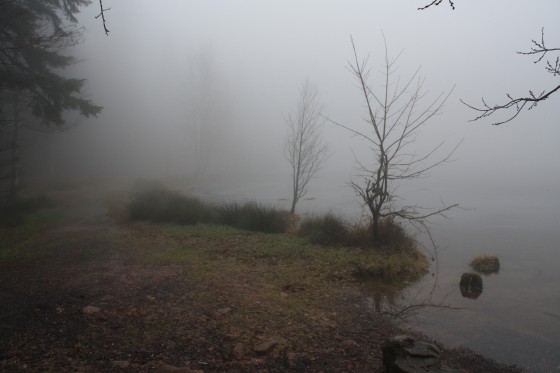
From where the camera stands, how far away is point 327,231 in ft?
33.7

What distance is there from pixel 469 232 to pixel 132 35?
6098cm

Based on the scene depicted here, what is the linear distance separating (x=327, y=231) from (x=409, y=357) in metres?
6.96

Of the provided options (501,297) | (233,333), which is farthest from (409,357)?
(501,297)

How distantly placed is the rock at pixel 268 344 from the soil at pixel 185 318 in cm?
2

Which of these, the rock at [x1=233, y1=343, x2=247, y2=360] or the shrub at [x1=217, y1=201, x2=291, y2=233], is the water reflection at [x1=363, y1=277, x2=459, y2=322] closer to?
the rock at [x1=233, y1=343, x2=247, y2=360]

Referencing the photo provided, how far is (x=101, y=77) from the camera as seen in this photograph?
4559 centimetres

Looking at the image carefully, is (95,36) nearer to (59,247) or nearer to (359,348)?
(59,247)

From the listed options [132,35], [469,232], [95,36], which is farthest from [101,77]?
[469,232]

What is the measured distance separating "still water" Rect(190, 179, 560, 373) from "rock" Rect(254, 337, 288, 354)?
2.27 meters

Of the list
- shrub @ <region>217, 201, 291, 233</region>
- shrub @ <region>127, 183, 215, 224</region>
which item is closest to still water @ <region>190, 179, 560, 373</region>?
shrub @ <region>217, 201, 291, 233</region>

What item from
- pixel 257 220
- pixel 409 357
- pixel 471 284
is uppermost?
pixel 257 220

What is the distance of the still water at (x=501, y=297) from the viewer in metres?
5.31

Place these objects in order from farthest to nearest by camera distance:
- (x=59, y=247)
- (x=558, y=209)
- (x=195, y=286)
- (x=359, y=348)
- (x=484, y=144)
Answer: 1. (x=484, y=144)
2. (x=558, y=209)
3. (x=59, y=247)
4. (x=195, y=286)
5. (x=359, y=348)

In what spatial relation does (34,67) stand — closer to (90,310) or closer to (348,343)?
(90,310)
